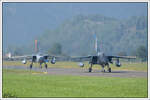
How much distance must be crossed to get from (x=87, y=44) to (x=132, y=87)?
562ft

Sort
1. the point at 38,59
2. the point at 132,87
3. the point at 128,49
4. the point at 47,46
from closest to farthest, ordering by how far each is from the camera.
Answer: the point at 132,87 → the point at 38,59 → the point at 47,46 → the point at 128,49

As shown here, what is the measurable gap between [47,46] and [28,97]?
152 metres

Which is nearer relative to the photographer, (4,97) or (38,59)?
(4,97)

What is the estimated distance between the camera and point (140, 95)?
20469 mm

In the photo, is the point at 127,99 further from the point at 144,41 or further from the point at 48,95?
the point at 144,41

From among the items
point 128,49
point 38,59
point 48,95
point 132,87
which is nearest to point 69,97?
point 48,95

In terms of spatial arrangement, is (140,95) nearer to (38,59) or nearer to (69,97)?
(69,97)

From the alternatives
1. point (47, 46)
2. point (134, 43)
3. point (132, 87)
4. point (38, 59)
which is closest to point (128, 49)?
point (134, 43)

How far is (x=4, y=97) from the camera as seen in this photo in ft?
61.7

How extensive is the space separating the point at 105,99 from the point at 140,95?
9.25 feet

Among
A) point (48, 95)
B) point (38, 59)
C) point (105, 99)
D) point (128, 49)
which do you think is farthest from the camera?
point (128, 49)

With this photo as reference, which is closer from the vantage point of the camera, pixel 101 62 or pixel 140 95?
pixel 140 95

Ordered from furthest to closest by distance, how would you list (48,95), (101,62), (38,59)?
1. (38,59)
2. (101,62)
3. (48,95)

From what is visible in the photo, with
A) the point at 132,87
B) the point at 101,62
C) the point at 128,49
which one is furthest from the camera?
the point at 128,49
